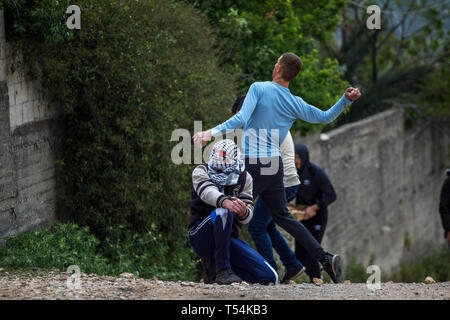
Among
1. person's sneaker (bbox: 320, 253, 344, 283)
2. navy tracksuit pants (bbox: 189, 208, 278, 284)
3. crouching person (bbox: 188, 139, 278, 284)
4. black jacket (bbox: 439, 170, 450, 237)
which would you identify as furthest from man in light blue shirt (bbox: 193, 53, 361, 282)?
black jacket (bbox: 439, 170, 450, 237)

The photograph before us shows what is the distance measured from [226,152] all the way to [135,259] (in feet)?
8.28

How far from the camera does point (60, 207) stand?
795 cm

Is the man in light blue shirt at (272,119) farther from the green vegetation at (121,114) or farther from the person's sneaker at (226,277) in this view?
the green vegetation at (121,114)

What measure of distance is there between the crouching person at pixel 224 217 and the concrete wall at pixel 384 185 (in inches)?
249

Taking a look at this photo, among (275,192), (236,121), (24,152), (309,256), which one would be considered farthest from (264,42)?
(236,121)

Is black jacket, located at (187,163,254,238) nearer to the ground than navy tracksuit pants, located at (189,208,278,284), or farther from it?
farther from it

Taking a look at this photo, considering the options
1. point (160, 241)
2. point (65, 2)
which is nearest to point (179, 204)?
point (160, 241)

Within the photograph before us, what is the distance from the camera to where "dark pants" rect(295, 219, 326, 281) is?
25.5ft

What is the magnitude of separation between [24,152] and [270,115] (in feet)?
8.62

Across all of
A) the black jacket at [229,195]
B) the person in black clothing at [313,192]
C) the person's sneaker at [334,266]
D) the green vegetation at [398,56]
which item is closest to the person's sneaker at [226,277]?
the black jacket at [229,195]

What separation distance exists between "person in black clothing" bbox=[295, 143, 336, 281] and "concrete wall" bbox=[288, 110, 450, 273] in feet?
11.7

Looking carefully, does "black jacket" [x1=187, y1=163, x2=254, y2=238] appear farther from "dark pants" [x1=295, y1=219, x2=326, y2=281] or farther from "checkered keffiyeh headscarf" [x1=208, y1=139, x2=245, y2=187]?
"dark pants" [x1=295, y1=219, x2=326, y2=281]

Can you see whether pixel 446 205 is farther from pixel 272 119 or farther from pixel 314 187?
pixel 272 119

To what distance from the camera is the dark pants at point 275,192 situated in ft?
20.1
